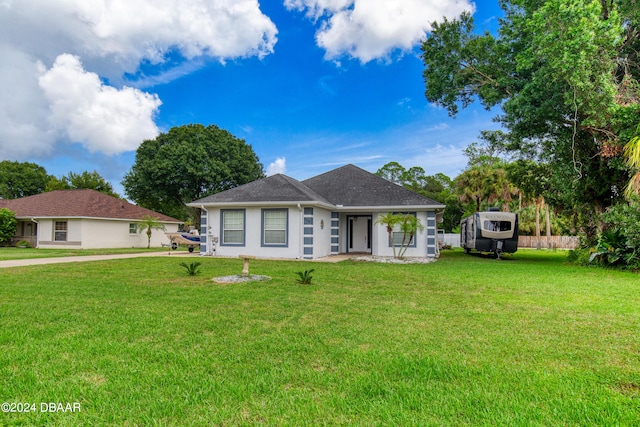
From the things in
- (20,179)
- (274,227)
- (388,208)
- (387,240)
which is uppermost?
(20,179)

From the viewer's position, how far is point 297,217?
14547 mm

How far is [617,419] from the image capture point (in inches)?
94.8

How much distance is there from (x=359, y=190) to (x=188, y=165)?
53.5 feet

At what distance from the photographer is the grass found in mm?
2492

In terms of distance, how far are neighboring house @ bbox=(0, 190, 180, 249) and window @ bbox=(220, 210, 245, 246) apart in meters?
12.5

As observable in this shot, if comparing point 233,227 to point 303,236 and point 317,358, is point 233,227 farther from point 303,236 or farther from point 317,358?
point 317,358

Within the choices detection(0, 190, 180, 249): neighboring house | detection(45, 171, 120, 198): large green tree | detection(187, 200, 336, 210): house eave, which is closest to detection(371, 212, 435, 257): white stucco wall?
detection(187, 200, 336, 210): house eave

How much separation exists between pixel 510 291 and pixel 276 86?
1592 cm

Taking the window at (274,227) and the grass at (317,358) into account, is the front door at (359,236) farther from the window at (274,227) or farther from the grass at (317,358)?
the grass at (317,358)

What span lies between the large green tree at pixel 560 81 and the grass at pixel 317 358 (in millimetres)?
7513

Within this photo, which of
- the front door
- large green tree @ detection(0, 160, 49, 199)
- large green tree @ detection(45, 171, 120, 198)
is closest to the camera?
the front door

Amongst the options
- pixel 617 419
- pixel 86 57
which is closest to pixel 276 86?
pixel 86 57

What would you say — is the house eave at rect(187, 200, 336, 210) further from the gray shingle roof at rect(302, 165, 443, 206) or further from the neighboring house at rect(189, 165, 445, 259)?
the gray shingle roof at rect(302, 165, 443, 206)

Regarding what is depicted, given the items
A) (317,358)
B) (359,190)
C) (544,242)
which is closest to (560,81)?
(359,190)
